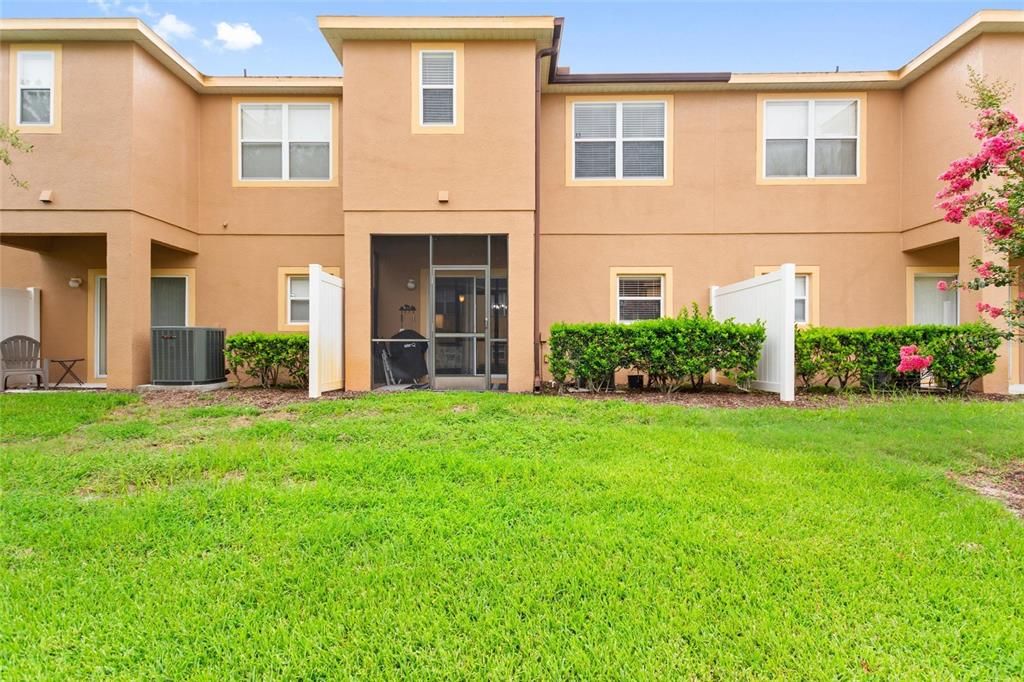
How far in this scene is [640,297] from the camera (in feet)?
35.1

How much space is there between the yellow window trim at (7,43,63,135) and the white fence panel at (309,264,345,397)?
5.49 metres

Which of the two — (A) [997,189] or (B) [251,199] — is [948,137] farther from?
(B) [251,199]

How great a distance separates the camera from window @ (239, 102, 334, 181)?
35.6 feet

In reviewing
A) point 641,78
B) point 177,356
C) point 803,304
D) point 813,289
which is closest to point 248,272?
point 177,356

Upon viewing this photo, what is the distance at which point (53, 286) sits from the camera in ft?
35.8

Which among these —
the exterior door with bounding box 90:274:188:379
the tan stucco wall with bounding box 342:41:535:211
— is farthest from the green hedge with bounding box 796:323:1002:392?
the exterior door with bounding box 90:274:188:379

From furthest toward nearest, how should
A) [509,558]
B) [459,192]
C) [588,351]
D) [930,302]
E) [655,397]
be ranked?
[930,302], [459,192], [588,351], [655,397], [509,558]

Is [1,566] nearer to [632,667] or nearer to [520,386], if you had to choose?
[632,667]

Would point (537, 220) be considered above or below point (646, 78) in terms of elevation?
below

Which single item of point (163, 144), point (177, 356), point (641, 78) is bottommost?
point (177, 356)

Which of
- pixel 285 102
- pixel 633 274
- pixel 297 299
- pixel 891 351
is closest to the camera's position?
pixel 891 351

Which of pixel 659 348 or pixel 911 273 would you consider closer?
pixel 659 348

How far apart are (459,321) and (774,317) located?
539 centimetres

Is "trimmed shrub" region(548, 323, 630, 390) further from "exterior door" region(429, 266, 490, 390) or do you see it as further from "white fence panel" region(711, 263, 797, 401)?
"white fence panel" region(711, 263, 797, 401)
